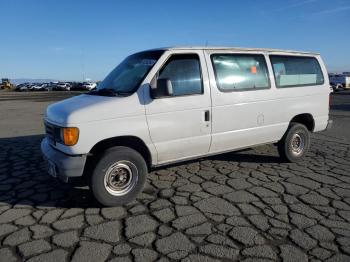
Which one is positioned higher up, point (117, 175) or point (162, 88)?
point (162, 88)

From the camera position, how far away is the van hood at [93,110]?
14.1ft

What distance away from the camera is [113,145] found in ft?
15.4

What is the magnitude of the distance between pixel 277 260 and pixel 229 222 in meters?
0.89

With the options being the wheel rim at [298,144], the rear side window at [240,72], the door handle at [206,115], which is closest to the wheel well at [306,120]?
the wheel rim at [298,144]

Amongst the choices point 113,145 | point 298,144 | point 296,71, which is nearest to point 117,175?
point 113,145

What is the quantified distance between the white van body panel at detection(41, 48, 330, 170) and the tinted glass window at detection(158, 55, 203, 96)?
82 mm

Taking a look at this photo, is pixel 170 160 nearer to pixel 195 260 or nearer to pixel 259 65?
pixel 195 260

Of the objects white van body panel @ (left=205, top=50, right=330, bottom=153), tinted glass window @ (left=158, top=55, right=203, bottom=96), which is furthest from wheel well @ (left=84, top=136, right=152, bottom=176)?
white van body panel @ (left=205, top=50, right=330, bottom=153)

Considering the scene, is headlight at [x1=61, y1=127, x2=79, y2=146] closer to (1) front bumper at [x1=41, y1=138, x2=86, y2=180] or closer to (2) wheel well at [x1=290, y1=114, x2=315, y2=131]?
(1) front bumper at [x1=41, y1=138, x2=86, y2=180]

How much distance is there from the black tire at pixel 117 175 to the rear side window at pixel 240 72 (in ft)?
5.99

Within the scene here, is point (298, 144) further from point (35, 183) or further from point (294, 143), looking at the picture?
point (35, 183)

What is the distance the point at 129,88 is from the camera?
16.0 ft

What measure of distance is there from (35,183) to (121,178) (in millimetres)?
1749

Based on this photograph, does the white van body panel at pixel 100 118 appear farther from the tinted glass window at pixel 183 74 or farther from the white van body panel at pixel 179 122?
the tinted glass window at pixel 183 74
